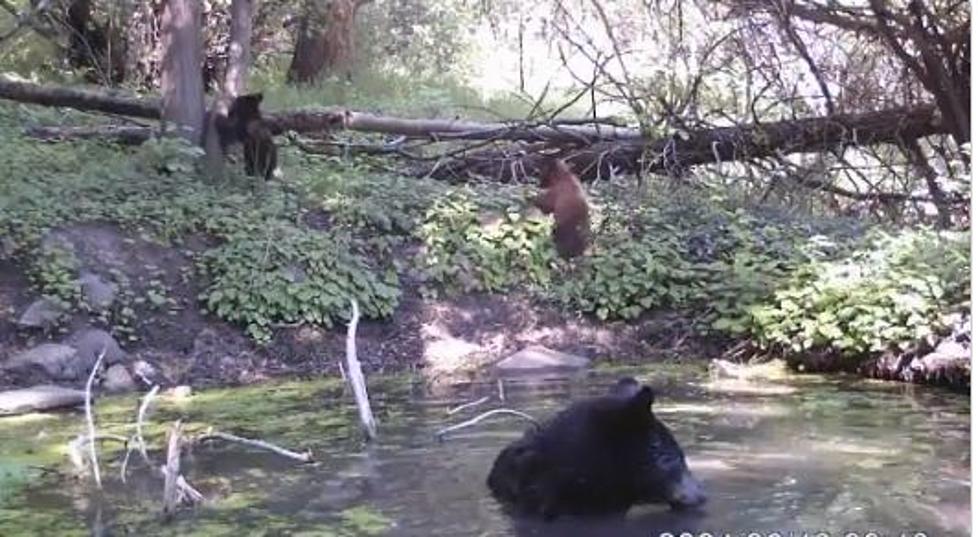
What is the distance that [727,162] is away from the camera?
52.3 feet

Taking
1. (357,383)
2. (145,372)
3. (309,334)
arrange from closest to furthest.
Answer: 1. (357,383)
2. (145,372)
3. (309,334)

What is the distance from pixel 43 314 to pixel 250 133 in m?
3.80

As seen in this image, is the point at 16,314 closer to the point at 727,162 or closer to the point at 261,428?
the point at 261,428

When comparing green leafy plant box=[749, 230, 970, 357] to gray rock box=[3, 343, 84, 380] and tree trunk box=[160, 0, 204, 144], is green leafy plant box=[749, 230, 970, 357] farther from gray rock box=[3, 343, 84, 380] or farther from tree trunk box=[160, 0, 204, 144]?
tree trunk box=[160, 0, 204, 144]

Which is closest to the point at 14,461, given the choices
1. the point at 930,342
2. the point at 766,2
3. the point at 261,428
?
the point at 261,428

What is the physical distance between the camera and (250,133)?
14.2 m

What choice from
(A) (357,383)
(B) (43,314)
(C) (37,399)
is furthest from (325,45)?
(A) (357,383)

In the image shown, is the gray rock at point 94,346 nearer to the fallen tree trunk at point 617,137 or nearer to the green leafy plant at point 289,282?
the green leafy plant at point 289,282

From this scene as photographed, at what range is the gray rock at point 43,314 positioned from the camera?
1099 centimetres

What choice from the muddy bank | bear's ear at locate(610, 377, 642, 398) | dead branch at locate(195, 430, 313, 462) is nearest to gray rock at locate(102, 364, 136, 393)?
the muddy bank

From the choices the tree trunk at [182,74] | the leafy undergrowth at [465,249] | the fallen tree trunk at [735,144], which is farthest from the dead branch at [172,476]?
the fallen tree trunk at [735,144]

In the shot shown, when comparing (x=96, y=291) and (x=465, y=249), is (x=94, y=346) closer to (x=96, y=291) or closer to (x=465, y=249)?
(x=96, y=291)

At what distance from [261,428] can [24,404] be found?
2.08 meters

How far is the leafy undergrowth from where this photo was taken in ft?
36.8
